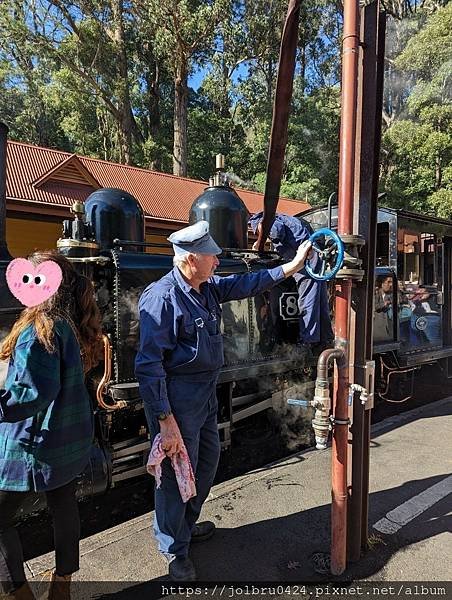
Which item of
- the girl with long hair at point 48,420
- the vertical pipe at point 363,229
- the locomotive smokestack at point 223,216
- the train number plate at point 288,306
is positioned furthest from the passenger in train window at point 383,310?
the girl with long hair at point 48,420

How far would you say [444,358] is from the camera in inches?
288

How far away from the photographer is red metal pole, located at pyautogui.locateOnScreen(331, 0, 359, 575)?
7.55 ft

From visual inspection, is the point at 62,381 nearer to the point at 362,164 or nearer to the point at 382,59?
the point at 362,164

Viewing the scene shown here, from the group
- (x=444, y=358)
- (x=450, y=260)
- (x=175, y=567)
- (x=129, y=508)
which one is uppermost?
(x=450, y=260)

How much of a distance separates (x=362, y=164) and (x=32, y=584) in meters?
2.62

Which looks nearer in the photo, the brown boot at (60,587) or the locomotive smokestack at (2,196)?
the brown boot at (60,587)

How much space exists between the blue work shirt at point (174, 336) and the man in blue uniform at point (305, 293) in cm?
180

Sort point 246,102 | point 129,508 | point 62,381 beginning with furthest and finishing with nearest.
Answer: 1. point 246,102
2. point 129,508
3. point 62,381

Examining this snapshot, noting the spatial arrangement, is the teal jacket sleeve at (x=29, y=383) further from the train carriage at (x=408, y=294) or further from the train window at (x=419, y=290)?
the train window at (x=419, y=290)

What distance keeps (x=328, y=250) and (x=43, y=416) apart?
146 centimetres

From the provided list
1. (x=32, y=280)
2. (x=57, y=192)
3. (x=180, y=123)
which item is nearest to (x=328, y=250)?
(x=32, y=280)

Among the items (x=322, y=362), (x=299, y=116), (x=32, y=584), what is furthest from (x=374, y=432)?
(x=299, y=116)

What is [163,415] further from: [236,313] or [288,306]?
[288,306]

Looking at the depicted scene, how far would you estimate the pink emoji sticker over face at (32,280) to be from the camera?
1.87m
